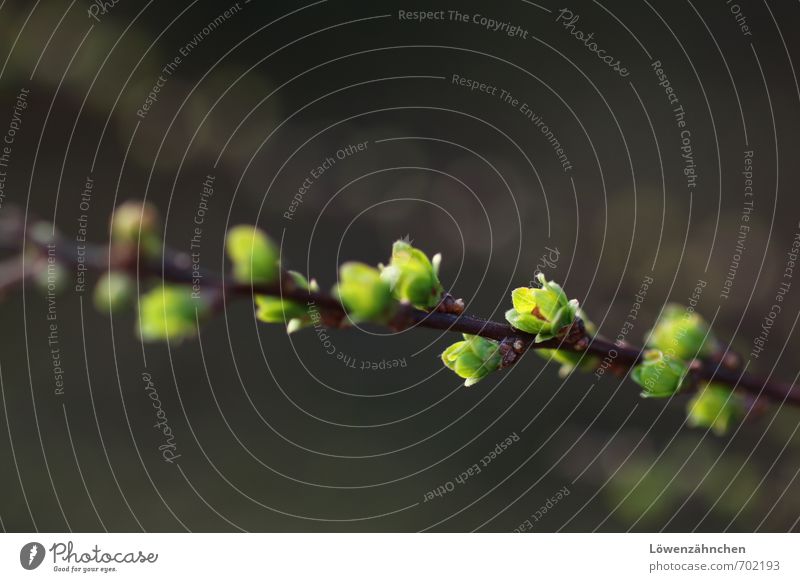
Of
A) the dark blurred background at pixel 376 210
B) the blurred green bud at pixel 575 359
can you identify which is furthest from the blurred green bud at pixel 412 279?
the dark blurred background at pixel 376 210

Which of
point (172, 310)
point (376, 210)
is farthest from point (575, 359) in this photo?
point (376, 210)

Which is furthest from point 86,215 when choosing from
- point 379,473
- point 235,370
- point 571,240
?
point 571,240

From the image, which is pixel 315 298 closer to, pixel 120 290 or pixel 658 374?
pixel 120 290

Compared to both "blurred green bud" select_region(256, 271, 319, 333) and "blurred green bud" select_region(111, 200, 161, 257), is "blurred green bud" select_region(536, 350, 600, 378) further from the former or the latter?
"blurred green bud" select_region(111, 200, 161, 257)

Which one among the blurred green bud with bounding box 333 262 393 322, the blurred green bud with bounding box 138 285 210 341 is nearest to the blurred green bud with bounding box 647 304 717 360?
the blurred green bud with bounding box 333 262 393 322

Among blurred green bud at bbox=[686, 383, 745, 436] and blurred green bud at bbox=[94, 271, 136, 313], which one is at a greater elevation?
blurred green bud at bbox=[94, 271, 136, 313]

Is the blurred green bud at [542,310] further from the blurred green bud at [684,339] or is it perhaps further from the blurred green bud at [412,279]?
the blurred green bud at [684,339]
